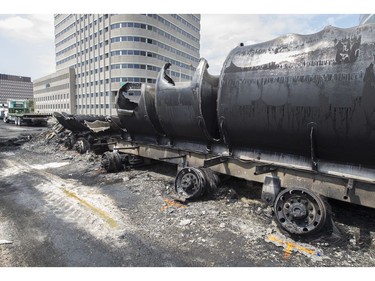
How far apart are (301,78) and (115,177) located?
248 inches

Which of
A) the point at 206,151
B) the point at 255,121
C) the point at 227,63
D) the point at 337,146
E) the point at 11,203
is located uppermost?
the point at 227,63

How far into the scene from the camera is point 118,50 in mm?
59062

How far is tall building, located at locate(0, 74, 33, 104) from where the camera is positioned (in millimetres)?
153325

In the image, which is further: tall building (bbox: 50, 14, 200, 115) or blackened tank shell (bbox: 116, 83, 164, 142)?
tall building (bbox: 50, 14, 200, 115)

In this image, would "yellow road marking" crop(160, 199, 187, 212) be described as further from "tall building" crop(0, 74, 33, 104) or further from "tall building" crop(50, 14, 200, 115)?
"tall building" crop(0, 74, 33, 104)

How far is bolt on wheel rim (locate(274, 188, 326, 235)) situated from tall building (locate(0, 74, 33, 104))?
18116cm

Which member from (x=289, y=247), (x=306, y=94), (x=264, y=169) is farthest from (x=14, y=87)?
(x=289, y=247)

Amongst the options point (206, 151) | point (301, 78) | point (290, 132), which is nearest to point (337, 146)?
point (290, 132)

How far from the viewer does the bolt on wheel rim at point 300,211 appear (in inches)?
169

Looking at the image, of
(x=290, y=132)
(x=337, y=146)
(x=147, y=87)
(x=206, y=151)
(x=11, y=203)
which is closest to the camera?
(x=337, y=146)

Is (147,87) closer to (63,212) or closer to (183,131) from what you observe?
(183,131)

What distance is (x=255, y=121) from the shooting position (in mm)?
5414

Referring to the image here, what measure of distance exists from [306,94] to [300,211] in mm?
2097

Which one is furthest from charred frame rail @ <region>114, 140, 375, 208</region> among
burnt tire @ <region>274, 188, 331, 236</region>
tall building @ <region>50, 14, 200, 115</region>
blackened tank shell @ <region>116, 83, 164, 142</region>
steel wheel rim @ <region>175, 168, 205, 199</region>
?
tall building @ <region>50, 14, 200, 115</region>
